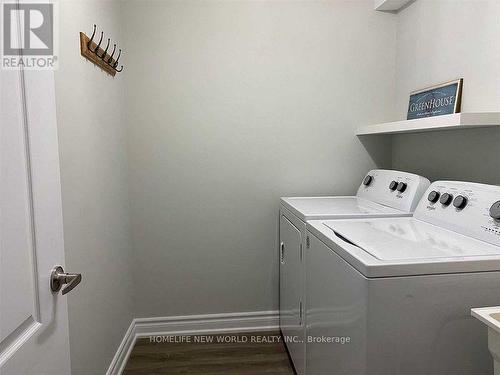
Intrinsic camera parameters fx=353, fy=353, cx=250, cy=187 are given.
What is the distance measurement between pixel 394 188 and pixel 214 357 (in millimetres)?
1464

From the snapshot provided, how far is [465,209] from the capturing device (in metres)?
1.36

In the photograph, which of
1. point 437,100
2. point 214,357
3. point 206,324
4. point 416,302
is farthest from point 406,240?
point 206,324

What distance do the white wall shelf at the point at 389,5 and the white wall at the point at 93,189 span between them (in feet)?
5.32

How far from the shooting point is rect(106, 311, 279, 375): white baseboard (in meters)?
2.38

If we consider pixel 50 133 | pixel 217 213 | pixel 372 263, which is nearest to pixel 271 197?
pixel 217 213

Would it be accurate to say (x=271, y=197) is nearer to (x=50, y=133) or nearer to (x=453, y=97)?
(x=453, y=97)

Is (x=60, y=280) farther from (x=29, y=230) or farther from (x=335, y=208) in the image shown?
(x=335, y=208)

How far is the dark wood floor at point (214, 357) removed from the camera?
204cm

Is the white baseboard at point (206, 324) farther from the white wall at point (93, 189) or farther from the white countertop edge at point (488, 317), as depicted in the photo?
the white countertop edge at point (488, 317)

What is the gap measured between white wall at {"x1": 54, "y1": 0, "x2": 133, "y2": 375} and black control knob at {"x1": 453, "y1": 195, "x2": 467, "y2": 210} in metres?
1.51

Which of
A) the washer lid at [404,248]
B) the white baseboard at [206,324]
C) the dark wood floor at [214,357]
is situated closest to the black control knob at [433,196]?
the washer lid at [404,248]

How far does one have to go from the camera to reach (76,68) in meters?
1.46

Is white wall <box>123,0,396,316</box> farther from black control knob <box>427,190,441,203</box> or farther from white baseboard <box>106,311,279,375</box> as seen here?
black control knob <box>427,190,441,203</box>

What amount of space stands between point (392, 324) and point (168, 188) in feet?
5.39
